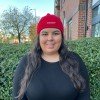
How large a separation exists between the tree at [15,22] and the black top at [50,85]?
65.3 feet

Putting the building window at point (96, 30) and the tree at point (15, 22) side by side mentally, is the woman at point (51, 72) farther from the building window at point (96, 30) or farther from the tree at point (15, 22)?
the tree at point (15, 22)

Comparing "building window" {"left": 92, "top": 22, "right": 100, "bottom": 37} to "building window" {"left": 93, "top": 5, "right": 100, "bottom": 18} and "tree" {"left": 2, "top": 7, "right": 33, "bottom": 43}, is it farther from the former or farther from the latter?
"tree" {"left": 2, "top": 7, "right": 33, "bottom": 43}

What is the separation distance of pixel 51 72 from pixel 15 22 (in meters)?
20.2

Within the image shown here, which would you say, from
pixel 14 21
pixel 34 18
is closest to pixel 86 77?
pixel 14 21

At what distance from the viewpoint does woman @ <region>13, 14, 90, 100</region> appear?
3.07 meters

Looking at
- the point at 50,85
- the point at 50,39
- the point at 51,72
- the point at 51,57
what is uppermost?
the point at 50,39

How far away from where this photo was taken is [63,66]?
10.4 feet

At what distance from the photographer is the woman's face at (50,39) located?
3.16 metres

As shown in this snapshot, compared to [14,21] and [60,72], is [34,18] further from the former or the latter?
[60,72]

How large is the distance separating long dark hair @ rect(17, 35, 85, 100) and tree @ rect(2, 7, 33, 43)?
1982 centimetres

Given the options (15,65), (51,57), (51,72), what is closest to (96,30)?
(15,65)

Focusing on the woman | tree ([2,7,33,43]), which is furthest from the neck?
tree ([2,7,33,43])

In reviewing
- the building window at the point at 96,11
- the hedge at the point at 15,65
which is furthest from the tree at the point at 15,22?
the hedge at the point at 15,65

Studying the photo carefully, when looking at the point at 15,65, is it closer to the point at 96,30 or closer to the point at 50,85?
the point at 50,85
